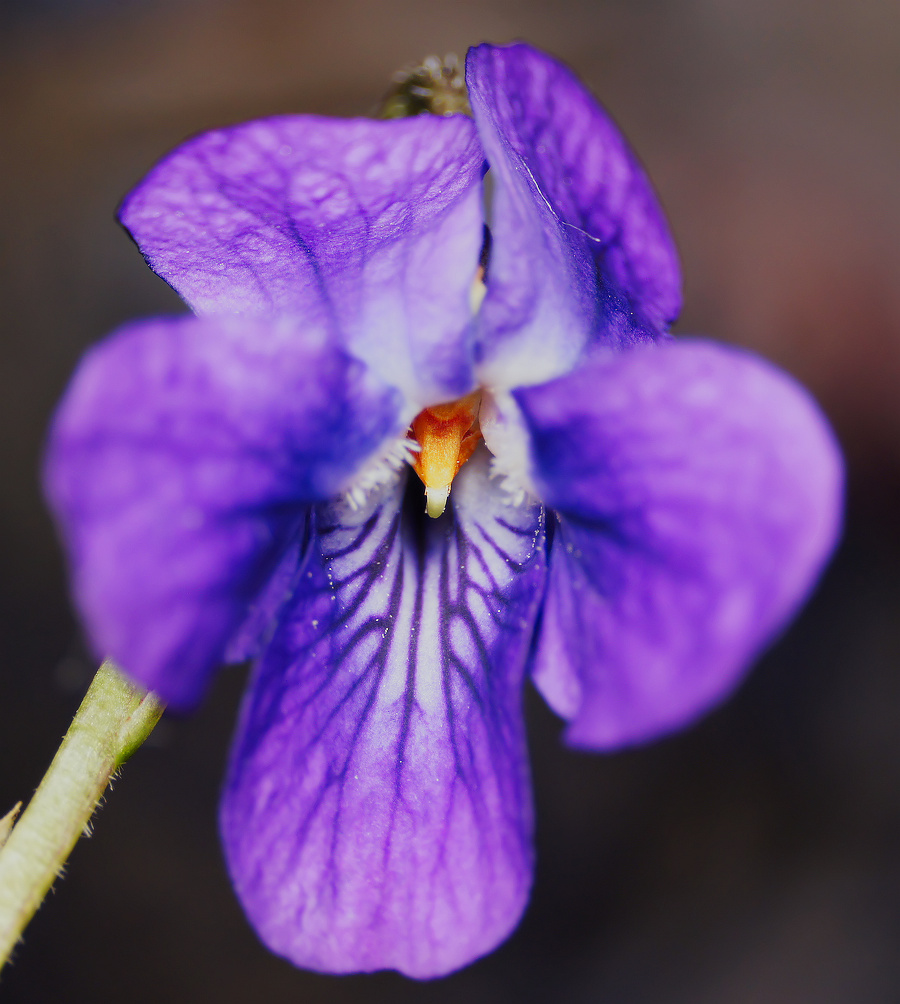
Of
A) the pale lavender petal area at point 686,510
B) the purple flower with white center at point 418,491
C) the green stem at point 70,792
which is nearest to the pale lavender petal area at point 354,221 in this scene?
the purple flower with white center at point 418,491

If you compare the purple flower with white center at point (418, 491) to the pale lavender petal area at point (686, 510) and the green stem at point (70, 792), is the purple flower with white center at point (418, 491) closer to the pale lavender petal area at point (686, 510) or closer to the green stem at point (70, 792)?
the pale lavender petal area at point (686, 510)

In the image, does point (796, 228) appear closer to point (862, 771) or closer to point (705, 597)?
point (862, 771)

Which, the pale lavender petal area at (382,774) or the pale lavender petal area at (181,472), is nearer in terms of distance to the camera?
the pale lavender petal area at (181,472)

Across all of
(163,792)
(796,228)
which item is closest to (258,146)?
(163,792)

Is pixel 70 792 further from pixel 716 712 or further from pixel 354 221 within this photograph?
pixel 716 712

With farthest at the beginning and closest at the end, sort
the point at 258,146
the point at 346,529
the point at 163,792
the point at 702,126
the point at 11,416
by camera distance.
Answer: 1. the point at 702,126
2. the point at 11,416
3. the point at 163,792
4. the point at 346,529
5. the point at 258,146

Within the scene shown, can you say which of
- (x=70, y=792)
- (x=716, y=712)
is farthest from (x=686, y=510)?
(x=716, y=712)

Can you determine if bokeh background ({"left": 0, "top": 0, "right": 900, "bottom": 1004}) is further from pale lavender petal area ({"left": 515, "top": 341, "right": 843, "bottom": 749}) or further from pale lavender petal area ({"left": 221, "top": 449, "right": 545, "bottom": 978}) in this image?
pale lavender petal area ({"left": 515, "top": 341, "right": 843, "bottom": 749})
